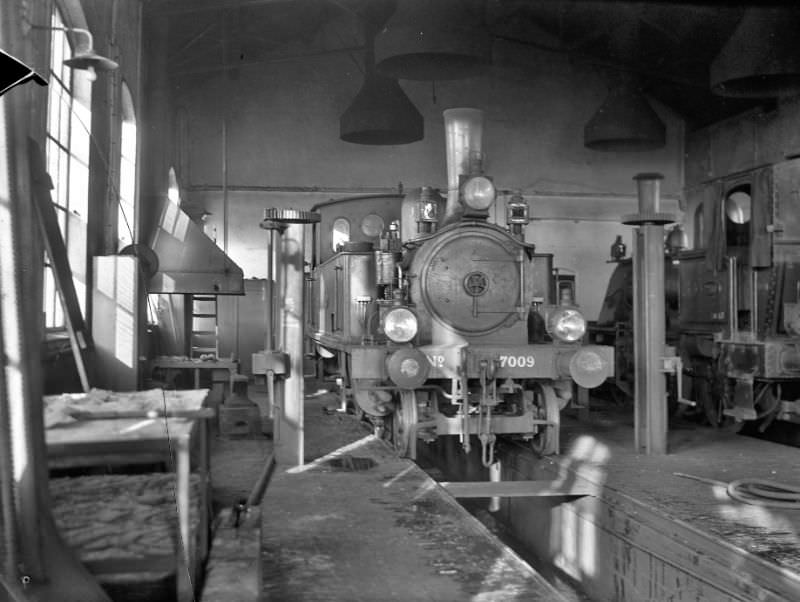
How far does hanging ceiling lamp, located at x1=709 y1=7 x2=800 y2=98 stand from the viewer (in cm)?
805

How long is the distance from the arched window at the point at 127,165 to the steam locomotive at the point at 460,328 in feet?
13.6

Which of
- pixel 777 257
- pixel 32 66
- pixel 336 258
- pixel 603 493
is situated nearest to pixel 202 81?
pixel 336 258

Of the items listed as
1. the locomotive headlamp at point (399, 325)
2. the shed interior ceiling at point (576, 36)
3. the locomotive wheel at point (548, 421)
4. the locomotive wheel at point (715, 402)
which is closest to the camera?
the locomotive headlamp at point (399, 325)

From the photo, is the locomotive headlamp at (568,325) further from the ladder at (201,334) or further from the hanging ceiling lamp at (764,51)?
the hanging ceiling lamp at (764,51)

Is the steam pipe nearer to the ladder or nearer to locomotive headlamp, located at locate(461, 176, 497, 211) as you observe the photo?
locomotive headlamp, located at locate(461, 176, 497, 211)

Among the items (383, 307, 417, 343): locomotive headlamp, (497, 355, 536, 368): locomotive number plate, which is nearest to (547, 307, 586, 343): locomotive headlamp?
(497, 355, 536, 368): locomotive number plate

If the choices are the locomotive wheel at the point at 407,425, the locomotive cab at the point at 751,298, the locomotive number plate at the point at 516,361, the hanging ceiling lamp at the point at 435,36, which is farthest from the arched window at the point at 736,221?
the locomotive wheel at the point at 407,425

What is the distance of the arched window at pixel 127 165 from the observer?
1.07 metres

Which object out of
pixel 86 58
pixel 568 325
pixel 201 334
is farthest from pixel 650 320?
pixel 86 58

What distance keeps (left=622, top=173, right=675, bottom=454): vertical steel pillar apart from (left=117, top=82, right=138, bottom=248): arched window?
5139 millimetres

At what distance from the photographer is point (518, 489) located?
211 inches

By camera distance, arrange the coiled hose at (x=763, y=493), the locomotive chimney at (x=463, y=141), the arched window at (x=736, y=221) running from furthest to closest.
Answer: the arched window at (x=736, y=221) → the locomotive chimney at (x=463, y=141) → the coiled hose at (x=763, y=493)

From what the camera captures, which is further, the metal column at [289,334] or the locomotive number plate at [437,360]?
the locomotive number plate at [437,360]

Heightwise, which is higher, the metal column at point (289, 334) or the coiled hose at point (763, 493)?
the metal column at point (289, 334)
